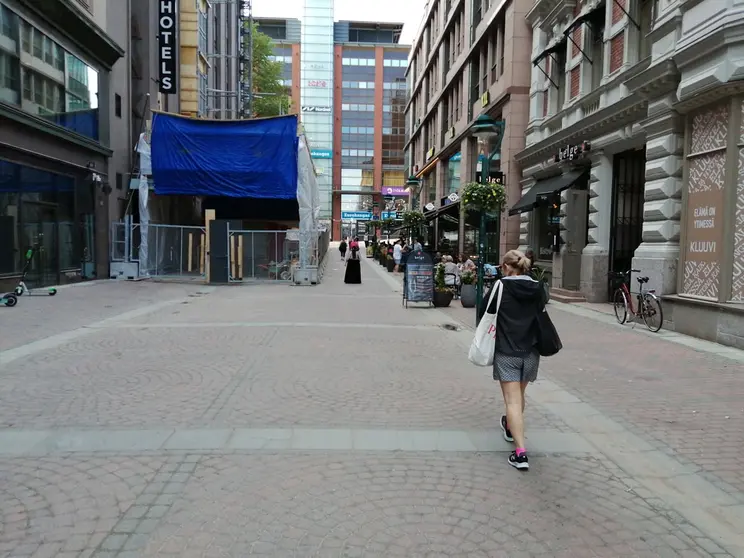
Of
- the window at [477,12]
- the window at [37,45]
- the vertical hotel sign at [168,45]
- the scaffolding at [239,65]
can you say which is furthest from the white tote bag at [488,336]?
the scaffolding at [239,65]

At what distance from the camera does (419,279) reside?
15000 millimetres

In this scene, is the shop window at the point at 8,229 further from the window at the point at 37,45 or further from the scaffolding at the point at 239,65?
the scaffolding at the point at 239,65

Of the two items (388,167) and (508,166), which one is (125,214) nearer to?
(508,166)

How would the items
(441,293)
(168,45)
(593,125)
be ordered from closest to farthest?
(593,125), (441,293), (168,45)

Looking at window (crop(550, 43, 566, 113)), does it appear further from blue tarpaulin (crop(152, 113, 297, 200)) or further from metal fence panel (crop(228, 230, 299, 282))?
metal fence panel (crop(228, 230, 299, 282))

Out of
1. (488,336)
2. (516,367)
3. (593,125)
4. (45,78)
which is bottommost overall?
(516,367)

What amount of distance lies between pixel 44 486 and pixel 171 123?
782 inches

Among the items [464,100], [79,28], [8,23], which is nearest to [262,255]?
[79,28]

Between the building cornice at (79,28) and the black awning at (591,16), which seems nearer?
the black awning at (591,16)

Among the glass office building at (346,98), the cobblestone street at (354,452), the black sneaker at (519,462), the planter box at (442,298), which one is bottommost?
the cobblestone street at (354,452)

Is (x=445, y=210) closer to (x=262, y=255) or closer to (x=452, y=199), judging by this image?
(x=452, y=199)

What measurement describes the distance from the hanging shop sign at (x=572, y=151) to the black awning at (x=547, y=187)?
51 centimetres

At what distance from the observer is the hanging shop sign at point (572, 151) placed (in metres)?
15.3

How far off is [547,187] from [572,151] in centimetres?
173
